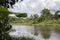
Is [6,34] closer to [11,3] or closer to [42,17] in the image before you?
[11,3]

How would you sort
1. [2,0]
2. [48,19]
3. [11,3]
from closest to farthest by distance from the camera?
[2,0]
[11,3]
[48,19]

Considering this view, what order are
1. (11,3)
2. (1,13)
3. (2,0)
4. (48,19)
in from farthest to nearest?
(48,19) < (11,3) < (2,0) < (1,13)

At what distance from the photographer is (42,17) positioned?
7938 centimetres

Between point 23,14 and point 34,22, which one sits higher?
point 23,14

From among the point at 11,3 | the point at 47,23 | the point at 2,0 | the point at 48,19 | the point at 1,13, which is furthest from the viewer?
the point at 48,19

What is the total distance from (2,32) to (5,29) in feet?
1.09

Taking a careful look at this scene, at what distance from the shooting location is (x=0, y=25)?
12484 millimetres

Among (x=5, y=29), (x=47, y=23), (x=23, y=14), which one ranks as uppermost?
(x=23, y=14)

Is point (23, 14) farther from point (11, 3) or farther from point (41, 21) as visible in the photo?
point (41, 21)

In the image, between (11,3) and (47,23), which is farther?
(47,23)

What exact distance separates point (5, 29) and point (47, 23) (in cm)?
6224

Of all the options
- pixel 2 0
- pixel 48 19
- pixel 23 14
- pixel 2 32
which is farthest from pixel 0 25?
pixel 48 19

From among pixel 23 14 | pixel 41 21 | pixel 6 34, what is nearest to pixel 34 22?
pixel 41 21

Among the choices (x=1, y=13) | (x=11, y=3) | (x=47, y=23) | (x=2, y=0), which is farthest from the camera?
(x=47, y=23)
